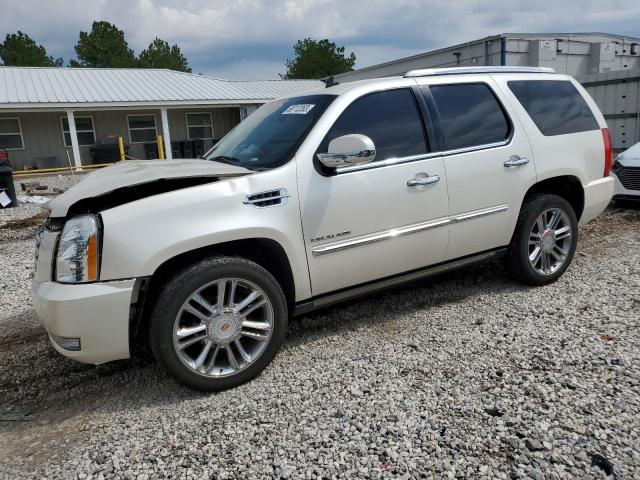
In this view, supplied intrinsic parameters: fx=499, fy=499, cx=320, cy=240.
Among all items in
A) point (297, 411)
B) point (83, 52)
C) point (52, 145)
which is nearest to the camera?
point (297, 411)

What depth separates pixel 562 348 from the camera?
11.0 ft

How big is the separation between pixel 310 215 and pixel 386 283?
857 mm

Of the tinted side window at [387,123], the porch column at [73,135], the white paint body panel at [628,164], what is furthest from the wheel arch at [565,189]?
the porch column at [73,135]

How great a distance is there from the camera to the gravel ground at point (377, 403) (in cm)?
241

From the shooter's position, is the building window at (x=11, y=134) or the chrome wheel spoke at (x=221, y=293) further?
the building window at (x=11, y=134)

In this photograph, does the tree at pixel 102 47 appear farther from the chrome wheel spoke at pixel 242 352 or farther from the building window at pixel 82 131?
the chrome wheel spoke at pixel 242 352

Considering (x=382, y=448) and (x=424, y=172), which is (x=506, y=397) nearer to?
(x=382, y=448)

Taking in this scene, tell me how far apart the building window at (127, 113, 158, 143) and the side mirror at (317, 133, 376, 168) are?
2231cm

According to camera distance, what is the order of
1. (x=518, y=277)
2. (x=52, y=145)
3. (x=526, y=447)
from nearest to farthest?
(x=526, y=447) → (x=518, y=277) → (x=52, y=145)

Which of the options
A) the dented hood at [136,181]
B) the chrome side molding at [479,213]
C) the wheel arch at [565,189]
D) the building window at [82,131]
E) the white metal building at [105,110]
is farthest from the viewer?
the building window at [82,131]

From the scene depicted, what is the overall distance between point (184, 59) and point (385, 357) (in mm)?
62663

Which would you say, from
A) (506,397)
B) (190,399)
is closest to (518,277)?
(506,397)

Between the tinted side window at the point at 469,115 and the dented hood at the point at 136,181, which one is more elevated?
the tinted side window at the point at 469,115

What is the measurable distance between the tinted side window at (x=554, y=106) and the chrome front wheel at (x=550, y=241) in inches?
29.5
